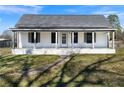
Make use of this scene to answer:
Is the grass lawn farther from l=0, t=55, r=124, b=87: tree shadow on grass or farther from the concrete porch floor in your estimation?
the concrete porch floor

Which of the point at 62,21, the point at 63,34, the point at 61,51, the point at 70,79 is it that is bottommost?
the point at 70,79

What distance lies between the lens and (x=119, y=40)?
1235 inches

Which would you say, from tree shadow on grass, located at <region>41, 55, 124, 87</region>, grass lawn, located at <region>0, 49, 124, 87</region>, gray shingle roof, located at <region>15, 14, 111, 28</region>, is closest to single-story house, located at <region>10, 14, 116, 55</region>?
gray shingle roof, located at <region>15, 14, 111, 28</region>

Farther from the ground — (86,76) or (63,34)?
(63,34)

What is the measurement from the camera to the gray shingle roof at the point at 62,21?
23.9 m

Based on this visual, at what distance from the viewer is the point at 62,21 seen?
82.4 ft

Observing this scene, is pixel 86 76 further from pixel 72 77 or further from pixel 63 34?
pixel 63 34

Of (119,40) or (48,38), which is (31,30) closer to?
(48,38)

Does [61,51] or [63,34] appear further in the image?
[63,34]

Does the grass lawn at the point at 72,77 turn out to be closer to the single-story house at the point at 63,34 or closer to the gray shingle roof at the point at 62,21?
the single-story house at the point at 63,34

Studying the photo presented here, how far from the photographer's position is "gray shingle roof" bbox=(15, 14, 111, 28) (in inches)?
941

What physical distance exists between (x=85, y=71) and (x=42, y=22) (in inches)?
510

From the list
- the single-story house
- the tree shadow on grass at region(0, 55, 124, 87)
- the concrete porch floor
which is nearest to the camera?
the tree shadow on grass at region(0, 55, 124, 87)

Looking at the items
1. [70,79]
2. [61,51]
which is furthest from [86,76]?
[61,51]
